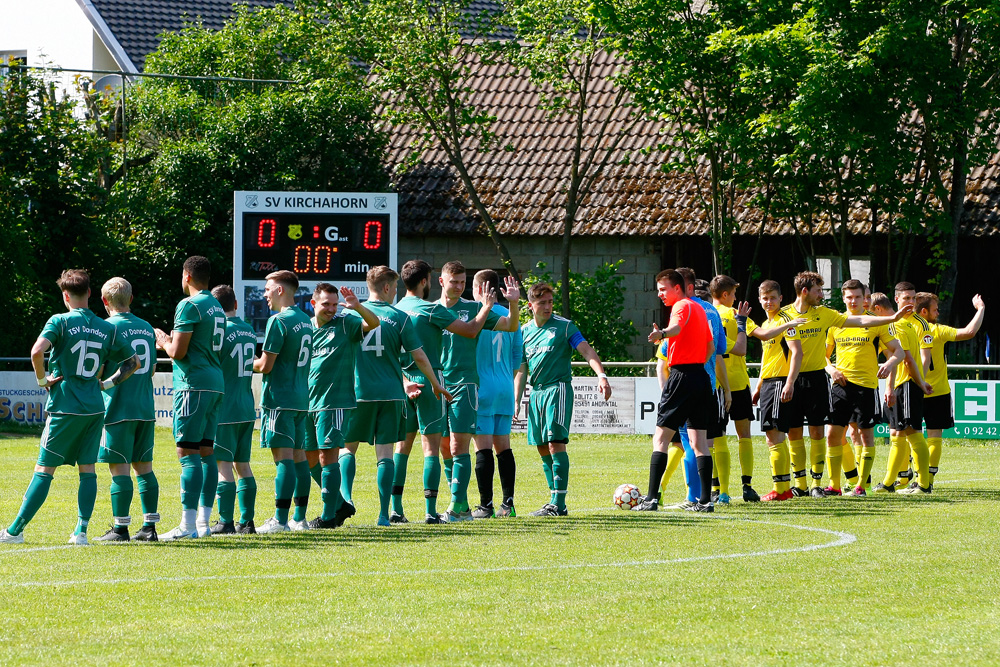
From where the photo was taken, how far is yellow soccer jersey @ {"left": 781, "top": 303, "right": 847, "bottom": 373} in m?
14.0

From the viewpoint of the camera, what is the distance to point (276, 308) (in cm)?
1154

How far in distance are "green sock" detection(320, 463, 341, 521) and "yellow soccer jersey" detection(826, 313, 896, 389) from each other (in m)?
5.51

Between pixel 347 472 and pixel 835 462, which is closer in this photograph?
pixel 347 472

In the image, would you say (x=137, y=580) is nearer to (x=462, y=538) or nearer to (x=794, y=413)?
(x=462, y=538)

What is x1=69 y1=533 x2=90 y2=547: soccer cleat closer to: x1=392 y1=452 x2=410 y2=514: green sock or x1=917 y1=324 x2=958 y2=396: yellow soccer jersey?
x1=392 y1=452 x2=410 y2=514: green sock

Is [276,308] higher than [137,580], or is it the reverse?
[276,308]

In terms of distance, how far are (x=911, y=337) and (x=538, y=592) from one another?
7752 millimetres

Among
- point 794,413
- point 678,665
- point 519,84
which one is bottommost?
point 678,665

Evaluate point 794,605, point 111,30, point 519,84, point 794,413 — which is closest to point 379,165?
point 519,84

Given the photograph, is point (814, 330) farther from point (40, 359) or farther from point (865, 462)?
point (40, 359)

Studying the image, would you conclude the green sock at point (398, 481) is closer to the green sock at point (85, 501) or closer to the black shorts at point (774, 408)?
the green sock at point (85, 501)

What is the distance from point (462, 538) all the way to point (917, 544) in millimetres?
3190

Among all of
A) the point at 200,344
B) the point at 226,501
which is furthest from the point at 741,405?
the point at 200,344

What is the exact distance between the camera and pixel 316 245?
74.1ft
